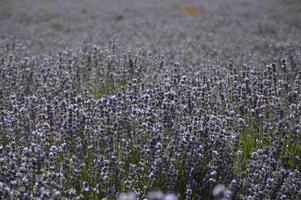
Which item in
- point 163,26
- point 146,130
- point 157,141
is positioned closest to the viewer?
point 157,141

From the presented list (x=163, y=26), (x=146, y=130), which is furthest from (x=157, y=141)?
(x=163, y=26)

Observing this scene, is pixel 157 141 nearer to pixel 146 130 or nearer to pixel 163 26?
pixel 146 130

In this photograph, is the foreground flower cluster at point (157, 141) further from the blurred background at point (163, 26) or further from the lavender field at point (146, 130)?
the blurred background at point (163, 26)

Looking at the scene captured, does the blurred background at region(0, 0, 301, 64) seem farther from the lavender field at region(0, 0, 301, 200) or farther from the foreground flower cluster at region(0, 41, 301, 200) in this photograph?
the foreground flower cluster at region(0, 41, 301, 200)

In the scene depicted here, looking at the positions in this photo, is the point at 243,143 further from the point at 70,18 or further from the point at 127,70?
the point at 70,18

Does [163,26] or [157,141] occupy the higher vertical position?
[157,141]

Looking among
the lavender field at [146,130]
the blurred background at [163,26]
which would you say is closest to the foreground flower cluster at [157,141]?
the lavender field at [146,130]

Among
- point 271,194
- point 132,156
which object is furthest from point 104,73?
point 271,194

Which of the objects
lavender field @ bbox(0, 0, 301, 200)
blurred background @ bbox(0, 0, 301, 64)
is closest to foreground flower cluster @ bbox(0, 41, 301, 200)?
lavender field @ bbox(0, 0, 301, 200)

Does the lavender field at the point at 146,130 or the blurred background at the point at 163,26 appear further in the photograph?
the blurred background at the point at 163,26
